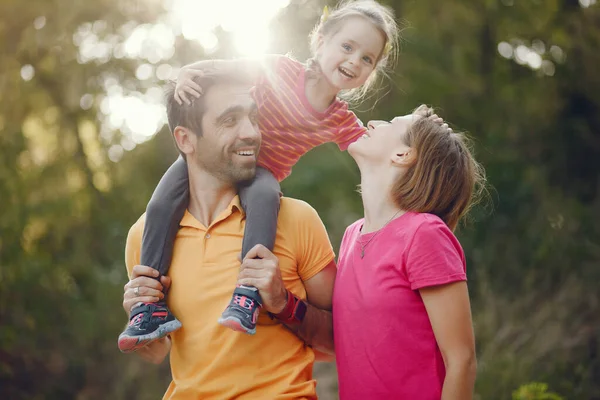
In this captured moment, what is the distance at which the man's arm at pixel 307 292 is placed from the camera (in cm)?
232

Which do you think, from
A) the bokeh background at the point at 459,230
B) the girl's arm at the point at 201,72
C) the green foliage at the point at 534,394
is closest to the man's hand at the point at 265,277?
the girl's arm at the point at 201,72

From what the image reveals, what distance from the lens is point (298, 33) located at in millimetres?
6039

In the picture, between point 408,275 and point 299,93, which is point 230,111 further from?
point 408,275

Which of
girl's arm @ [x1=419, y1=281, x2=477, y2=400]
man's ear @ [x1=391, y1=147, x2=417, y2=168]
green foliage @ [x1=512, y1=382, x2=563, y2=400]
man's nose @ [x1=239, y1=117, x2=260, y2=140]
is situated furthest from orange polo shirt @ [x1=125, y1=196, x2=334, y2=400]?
green foliage @ [x1=512, y1=382, x2=563, y2=400]

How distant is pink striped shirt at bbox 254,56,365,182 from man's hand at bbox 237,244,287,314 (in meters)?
0.57

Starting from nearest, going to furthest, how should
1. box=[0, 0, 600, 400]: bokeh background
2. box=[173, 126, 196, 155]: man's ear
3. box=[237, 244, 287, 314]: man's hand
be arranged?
1. box=[237, 244, 287, 314]: man's hand
2. box=[173, 126, 196, 155]: man's ear
3. box=[0, 0, 600, 400]: bokeh background

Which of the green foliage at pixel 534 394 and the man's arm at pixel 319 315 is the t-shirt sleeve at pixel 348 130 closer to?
the man's arm at pixel 319 315

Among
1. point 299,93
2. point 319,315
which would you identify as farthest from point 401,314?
point 299,93

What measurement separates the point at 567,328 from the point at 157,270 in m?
4.40

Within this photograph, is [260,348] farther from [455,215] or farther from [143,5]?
[143,5]

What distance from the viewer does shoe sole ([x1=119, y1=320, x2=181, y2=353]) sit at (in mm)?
2365

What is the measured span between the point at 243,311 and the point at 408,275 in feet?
1.72

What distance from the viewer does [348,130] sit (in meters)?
2.97

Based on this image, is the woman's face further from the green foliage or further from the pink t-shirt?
the green foliage
